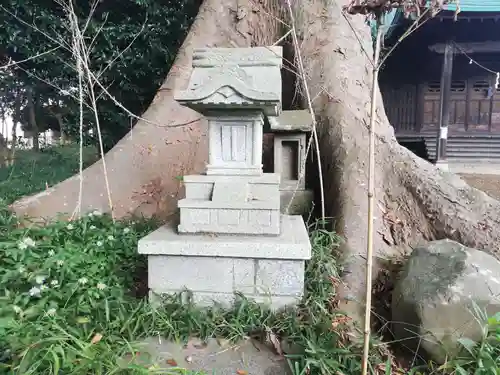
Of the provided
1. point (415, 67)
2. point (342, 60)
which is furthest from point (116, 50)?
point (415, 67)

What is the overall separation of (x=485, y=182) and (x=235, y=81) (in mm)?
8319

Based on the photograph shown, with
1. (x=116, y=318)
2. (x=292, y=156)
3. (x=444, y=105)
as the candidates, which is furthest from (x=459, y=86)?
(x=116, y=318)

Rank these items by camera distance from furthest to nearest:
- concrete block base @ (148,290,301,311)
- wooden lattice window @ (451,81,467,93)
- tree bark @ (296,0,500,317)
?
wooden lattice window @ (451,81,467,93)
tree bark @ (296,0,500,317)
concrete block base @ (148,290,301,311)

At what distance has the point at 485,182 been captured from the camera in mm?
8977

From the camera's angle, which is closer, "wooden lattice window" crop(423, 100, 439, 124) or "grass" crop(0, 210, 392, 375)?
"grass" crop(0, 210, 392, 375)

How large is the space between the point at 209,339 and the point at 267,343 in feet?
1.27

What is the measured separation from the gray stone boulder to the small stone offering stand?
0.72 meters

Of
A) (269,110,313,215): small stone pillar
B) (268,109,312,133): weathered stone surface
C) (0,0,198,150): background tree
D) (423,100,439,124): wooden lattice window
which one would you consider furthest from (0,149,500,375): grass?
(423,100,439,124): wooden lattice window

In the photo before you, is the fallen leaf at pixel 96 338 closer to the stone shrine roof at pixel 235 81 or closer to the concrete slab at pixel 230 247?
the concrete slab at pixel 230 247

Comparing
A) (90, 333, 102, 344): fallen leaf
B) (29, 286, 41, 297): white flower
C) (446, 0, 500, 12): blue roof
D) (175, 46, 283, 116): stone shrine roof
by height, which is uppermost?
(446, 0, 500, 12): blue roof

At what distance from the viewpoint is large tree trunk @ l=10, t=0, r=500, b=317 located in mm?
3631

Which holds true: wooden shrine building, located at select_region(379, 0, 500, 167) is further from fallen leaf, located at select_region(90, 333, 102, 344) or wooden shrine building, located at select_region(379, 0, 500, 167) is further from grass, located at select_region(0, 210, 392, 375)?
fallen leaf, located at select_region(90, 333, 102, 344)

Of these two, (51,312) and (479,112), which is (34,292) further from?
(479,112)

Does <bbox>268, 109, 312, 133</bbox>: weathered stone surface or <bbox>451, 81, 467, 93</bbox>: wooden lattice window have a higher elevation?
<bbox>451, 81, 467, 93</bbox>: wooden lattice window
